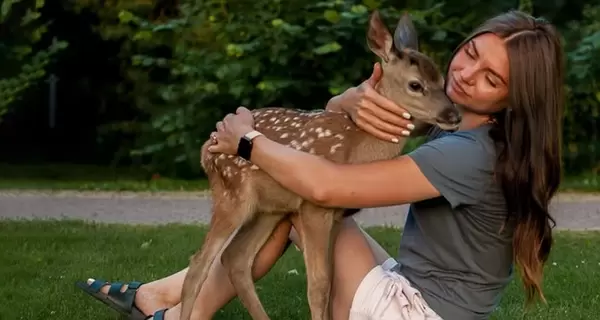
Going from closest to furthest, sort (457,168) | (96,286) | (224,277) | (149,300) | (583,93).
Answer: (457,168) < (224,277) < (149,300) < (96,286) < (583,93)

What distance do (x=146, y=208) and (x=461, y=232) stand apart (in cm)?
634

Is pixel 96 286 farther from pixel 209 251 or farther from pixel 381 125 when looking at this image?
pixel 381 125

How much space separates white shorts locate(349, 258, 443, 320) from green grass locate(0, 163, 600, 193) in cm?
735

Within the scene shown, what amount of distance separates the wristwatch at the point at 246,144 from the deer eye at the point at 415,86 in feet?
1.88

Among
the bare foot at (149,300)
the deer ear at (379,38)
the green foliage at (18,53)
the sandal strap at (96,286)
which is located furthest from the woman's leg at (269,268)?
the green foliage at (18,53)

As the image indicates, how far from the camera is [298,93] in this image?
1170 centimetres

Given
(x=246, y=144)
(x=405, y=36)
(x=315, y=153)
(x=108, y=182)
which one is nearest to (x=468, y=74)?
(x=405, y=36)

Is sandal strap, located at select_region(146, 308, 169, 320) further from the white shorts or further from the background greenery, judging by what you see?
the background greenery

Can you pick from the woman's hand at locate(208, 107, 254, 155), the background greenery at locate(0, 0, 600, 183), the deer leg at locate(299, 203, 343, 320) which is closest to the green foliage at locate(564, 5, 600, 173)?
the background greenery at locate(0, 0, 600, 183)

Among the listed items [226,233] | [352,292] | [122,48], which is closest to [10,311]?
[226,233]

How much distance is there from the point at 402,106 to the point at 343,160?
0.96 feet

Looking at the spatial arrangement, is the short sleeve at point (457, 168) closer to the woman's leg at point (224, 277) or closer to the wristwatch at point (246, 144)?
the wristwatch at point (246, 144)

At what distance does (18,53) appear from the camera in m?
12.4

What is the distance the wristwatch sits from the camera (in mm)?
3707
